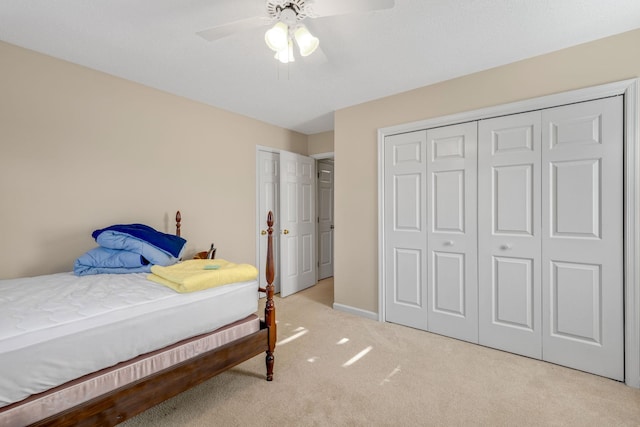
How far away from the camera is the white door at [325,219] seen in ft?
16.4

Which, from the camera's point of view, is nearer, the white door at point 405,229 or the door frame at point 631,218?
the door frame at point 631,218

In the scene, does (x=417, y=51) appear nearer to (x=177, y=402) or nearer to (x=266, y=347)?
(x=266, y=347)

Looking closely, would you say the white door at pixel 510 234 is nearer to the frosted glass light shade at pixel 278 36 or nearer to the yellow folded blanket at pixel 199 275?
the frosted glass light shade at pixel 278 36

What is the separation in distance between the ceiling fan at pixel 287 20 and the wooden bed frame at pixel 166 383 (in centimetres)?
115

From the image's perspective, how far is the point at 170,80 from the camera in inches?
108

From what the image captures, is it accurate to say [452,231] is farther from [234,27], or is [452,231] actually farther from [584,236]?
[234,27]

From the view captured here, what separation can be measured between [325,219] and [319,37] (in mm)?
3318

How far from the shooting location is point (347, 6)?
1419 mm

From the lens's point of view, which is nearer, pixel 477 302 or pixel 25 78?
pixel 25 78

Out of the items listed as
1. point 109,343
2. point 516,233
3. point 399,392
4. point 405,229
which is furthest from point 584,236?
point 109,343

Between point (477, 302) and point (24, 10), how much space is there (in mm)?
3948

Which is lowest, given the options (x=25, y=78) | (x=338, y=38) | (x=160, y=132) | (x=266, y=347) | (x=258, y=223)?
(x=266, y=347)

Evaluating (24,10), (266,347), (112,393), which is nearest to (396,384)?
(266,347)

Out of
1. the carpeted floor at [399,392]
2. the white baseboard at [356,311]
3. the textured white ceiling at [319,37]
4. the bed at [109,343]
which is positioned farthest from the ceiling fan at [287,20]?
the white baseboard at [356,311]
